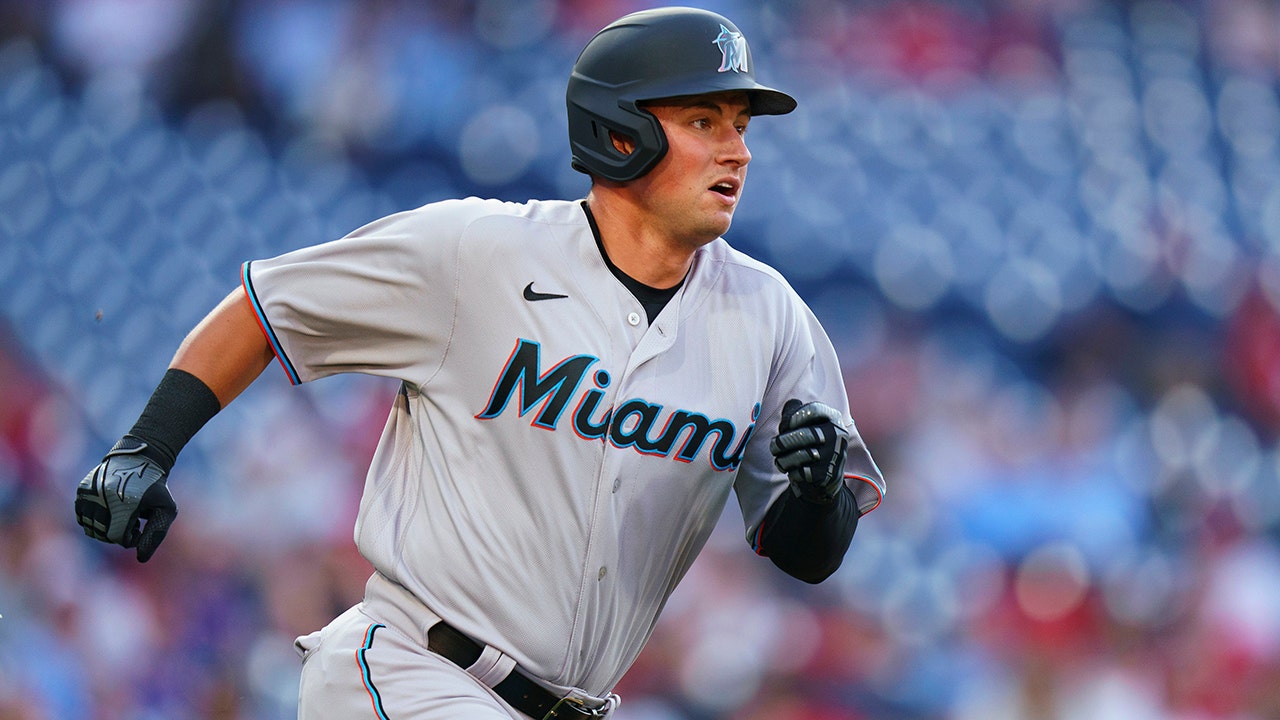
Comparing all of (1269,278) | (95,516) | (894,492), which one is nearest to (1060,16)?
(1269,278)

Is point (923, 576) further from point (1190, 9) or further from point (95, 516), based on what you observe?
point (95, 516)

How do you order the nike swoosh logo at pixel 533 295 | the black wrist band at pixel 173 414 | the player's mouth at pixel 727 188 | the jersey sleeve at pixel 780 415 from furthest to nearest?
the jersey sleeve at pixel 780 415 < the player's mouth at pixel 727 188 < the nike swoosh logo at pixel 533 295 < the black wrist band at pixel 173 414

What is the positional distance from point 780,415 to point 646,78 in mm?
803

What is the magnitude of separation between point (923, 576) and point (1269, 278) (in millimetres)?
2206

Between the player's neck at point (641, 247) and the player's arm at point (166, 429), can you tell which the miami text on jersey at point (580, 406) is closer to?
the player's neck at point (641, 247)

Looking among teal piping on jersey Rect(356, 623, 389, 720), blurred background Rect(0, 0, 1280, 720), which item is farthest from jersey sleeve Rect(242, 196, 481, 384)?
blurred background Rect(0, 0, 1280, 720)

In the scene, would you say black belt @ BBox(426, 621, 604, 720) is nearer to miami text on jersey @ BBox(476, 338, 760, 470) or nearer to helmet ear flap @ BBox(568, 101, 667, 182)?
miami text on jersey @ BBox(476, 338, 760, 470)

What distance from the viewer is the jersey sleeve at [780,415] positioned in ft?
9.98

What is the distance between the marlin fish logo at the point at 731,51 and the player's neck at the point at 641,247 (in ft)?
1.20

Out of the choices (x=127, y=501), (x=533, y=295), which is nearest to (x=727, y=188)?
(x=533, y=295)

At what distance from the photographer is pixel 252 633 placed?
514 cm

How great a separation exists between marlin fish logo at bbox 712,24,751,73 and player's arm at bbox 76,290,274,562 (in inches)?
44.4

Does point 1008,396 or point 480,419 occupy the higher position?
point 1008,396

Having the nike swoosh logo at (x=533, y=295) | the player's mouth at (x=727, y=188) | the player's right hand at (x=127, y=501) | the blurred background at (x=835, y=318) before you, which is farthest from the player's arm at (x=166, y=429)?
the blurred background at (x=835, y=318)
